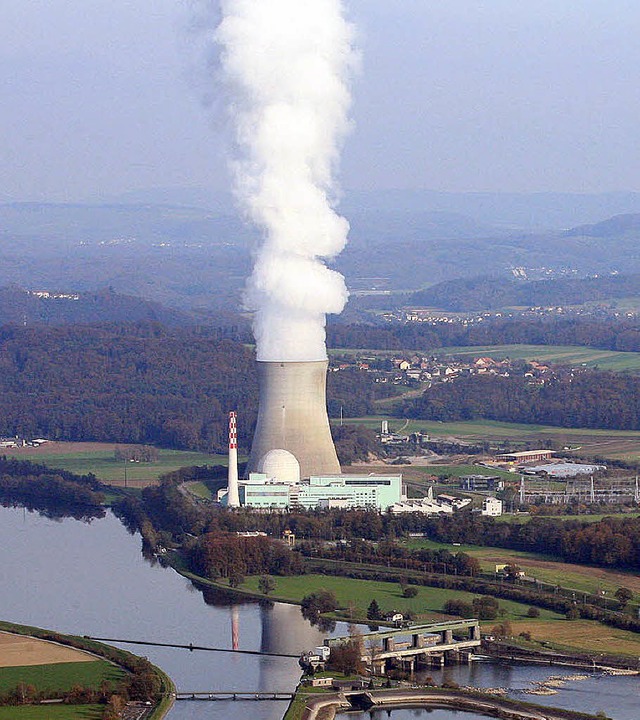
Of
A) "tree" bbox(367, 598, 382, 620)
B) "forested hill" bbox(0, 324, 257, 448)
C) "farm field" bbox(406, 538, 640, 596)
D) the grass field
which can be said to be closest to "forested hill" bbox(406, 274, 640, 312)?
"forested hill" bbox(0, 324, 257, 448)

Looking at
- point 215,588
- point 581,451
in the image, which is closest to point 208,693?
point 215,588

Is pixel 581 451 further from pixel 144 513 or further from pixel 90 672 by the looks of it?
pixel 90 672

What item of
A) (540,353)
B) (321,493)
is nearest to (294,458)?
(321,493)

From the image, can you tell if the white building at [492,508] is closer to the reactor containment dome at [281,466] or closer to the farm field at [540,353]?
the reactor containment dome at [281,466]

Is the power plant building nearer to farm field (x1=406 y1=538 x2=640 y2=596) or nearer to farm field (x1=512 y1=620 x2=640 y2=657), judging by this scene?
farm field (x1=406 y1=538 x2=640 y2=596)

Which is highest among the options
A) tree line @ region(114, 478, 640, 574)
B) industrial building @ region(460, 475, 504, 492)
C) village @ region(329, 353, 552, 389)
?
village @ region(329, 353, 552, 389)

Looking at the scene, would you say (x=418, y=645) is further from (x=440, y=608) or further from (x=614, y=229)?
(x=614, y=229)
